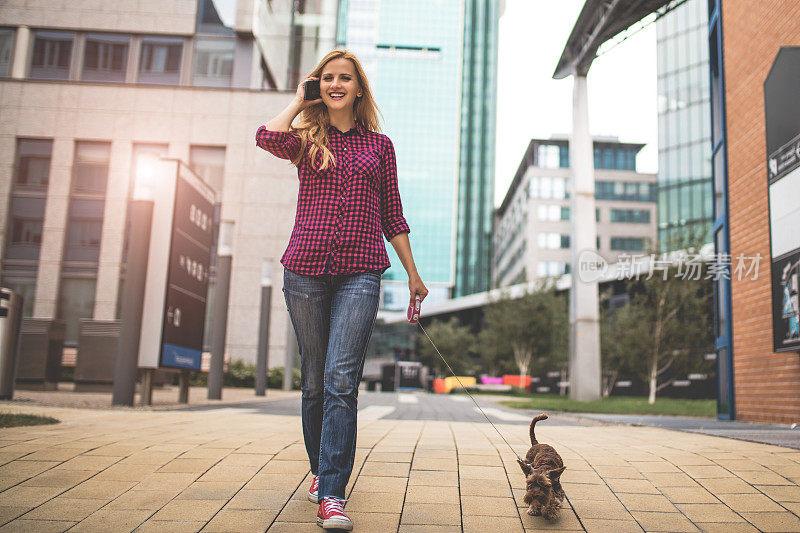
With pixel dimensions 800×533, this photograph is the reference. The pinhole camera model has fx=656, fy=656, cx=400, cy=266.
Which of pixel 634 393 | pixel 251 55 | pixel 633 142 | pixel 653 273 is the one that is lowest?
pixel 634 393

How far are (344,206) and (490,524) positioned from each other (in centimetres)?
151

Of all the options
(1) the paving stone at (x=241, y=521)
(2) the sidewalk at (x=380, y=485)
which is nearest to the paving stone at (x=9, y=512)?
(2) the sidewalk at (x=380, y=485)

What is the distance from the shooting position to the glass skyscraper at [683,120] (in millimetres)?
53000

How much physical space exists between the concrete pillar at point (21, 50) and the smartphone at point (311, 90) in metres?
26.9

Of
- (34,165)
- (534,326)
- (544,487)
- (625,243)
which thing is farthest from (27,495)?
(625,243)

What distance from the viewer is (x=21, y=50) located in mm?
24922

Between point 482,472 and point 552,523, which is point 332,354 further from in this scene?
point 482,472

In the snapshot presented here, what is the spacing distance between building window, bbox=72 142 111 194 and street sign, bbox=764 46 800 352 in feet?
75.6

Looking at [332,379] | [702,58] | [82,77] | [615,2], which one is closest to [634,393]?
[615,2]

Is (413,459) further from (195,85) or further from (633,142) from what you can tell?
(633,142)

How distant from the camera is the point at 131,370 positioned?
8.65 m

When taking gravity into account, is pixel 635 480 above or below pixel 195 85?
below

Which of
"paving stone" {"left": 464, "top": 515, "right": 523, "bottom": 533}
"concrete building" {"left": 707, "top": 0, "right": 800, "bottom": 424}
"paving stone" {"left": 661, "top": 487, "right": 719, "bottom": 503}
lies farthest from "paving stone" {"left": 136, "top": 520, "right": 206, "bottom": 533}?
"concrete building" {"left": 707, "top": 0, "right": 800, "bottom": 424}

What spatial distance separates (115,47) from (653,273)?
21473mm
